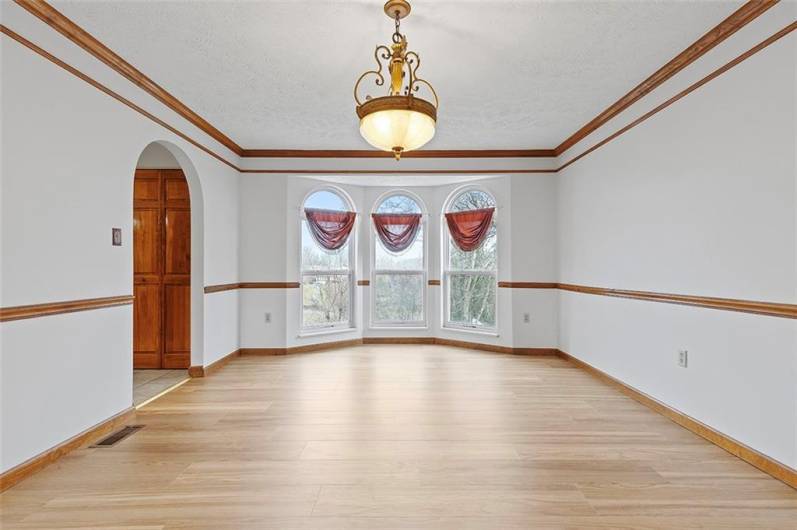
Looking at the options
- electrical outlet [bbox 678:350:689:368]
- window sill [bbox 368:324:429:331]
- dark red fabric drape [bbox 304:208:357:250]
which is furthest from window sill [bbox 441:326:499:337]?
electrical outlet [bbox 678:350:689:368]

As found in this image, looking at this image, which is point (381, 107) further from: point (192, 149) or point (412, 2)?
point (192, 149)

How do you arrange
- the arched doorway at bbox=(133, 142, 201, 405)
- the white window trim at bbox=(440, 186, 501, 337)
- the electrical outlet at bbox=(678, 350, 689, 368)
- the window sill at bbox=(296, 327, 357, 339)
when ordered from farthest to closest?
1. the white window trim at bbox=(440, 186, 501, 337)
2. the window sill at bbox=(296, 327, 357, 339)
3. the arched doorway at bbox=(133, 142, 201, 405)
4. the electrical outlet at bbox=(678, 350, 689, 368)

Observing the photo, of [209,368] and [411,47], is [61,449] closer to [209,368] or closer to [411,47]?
[209,368]

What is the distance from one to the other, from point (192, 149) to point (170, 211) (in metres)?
0.79

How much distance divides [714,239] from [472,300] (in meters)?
3.43

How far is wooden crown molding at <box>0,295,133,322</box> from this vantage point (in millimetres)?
2158

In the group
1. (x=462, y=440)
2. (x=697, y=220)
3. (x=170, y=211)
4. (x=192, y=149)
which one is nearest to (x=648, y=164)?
(x=697, y=220)

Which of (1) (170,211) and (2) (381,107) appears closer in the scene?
(2) (381,107)

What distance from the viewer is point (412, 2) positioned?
2.33m

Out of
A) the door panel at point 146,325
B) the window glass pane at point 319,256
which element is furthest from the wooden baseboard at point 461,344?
the door panel at point 146,325

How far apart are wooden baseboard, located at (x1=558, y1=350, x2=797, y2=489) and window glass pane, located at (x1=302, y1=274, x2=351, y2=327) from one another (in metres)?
3.48

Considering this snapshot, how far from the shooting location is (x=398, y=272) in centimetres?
628

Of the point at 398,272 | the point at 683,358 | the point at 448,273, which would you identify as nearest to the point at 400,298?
the point at 398,272

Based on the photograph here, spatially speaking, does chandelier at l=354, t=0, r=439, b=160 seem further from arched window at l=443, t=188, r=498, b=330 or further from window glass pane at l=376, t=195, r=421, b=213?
window glass pane at l=376, t=195, r=421, b=213
